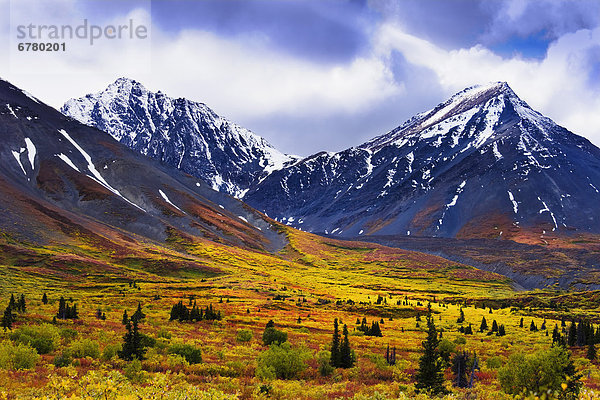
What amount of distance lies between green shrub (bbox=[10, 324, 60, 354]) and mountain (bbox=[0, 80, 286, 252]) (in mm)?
95626

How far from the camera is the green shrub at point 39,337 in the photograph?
25.9 metres

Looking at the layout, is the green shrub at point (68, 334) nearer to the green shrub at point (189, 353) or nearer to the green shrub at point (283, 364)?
the green shrub at point (189, 353)

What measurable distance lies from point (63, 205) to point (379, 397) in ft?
531

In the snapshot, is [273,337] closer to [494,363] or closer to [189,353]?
[189,353]

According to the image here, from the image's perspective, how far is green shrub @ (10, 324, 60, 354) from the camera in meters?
25.9

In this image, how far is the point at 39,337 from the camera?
88.7 feet

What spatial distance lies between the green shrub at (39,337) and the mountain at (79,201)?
3765 inches

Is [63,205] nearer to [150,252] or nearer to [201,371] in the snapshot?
[150,252]

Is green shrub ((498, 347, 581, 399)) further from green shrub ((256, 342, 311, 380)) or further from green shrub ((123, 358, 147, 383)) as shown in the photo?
green shrub ((123, 358, 147, 383))

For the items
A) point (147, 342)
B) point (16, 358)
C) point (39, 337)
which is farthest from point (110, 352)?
point (16, 358)

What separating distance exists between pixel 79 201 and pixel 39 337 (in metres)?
147

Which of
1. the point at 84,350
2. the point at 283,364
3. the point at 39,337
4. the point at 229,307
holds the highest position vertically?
the point at 39,337

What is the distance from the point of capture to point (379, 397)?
49.0ft

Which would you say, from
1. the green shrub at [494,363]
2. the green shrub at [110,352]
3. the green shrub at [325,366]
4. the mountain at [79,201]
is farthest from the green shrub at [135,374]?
the mountain at [79,201]
